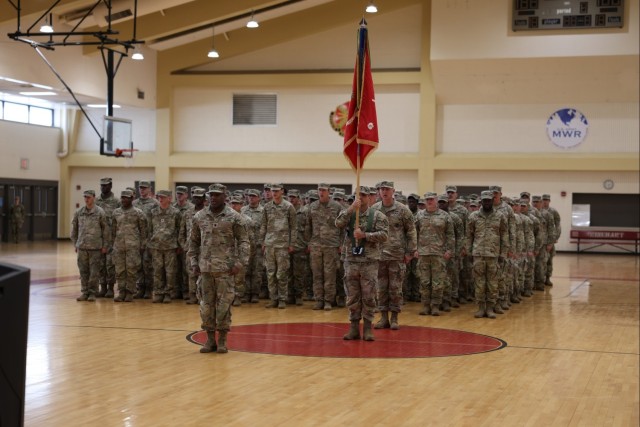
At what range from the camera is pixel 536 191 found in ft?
87.0

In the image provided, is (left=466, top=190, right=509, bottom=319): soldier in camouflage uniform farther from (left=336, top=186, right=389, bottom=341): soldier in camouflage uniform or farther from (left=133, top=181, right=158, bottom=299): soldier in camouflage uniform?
(left=133, top=181, right=158, bottom=299): soldier in camouflage uniform

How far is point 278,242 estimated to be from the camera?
13.0 m

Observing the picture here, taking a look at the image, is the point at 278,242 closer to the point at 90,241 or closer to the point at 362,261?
the point at 90,241

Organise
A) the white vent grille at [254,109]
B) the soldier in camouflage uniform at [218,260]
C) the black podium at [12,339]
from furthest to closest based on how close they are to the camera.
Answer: the white vent grille at [254,109]
the soldier in camouflage uniform at [218,260]
the black podium at [12,339]

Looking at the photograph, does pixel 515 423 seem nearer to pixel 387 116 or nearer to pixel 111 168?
pixel 387 116

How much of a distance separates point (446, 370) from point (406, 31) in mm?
19843

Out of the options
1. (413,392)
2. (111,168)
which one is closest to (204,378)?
(413,392)

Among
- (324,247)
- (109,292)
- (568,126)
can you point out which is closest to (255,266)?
(324,247)

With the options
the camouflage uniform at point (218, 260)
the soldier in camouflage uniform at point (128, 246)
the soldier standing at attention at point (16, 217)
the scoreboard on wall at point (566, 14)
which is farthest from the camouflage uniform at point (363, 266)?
the soldier standing at attention at point (16, 217)

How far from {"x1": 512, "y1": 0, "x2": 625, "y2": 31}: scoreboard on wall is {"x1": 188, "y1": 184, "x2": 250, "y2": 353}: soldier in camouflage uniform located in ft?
54.4

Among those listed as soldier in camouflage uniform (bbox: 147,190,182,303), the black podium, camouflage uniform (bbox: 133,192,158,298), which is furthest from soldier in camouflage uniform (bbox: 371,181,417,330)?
the black podium

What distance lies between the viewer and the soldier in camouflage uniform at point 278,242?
12.9 metres

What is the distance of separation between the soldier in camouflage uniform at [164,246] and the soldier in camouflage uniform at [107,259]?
758 mm

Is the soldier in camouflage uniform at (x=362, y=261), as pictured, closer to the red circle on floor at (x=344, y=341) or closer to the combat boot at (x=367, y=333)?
Result: the combat boot at (x=367, y=333)
